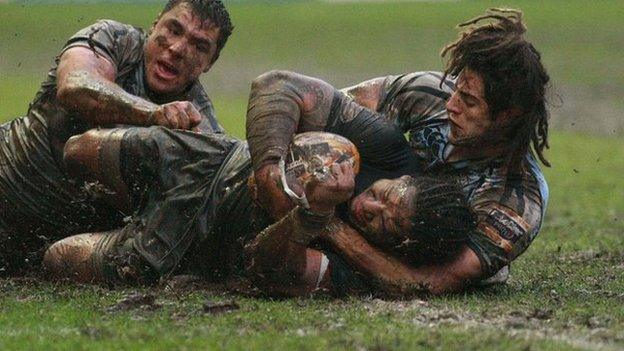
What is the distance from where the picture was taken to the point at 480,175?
1078cm

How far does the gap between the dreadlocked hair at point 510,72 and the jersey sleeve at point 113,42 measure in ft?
7.26

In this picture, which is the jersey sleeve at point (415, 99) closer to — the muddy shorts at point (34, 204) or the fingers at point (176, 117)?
the fingers at point (176, 117)

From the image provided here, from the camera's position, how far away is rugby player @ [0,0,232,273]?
11.4 meters

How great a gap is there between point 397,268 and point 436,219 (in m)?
0.42

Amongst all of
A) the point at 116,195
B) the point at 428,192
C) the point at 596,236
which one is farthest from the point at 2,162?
the point at 596,236

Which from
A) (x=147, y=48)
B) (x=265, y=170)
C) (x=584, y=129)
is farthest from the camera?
(x=584, y=129)

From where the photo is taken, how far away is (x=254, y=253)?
10172 mm

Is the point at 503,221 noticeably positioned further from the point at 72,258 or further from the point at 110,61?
the point at 110,61

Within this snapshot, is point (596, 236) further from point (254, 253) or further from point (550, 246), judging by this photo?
point (254, 253)

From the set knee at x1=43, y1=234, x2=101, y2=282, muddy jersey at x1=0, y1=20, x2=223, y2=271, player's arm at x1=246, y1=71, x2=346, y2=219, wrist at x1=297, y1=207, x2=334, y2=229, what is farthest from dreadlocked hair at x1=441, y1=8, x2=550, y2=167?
knee at x1=43, y1=234, x2=101, y2=282

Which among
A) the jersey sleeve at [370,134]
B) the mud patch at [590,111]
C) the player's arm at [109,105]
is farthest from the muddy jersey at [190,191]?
the mud patch at [590,111]

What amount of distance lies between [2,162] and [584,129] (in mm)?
22172

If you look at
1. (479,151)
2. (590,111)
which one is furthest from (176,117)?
(590,111)

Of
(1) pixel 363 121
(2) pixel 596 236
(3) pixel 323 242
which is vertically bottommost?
(2) pixel 596 236
